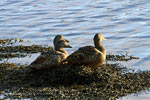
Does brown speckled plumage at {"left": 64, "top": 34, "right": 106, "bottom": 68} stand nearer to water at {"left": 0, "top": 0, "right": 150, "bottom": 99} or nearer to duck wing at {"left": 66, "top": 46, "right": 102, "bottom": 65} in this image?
duck wing at {"left": 66, "top": 46, "right": 102, "bottom": 65}

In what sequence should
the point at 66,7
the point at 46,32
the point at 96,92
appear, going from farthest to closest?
the point at 66,7 < the point at 46,32 < the point at 96,92

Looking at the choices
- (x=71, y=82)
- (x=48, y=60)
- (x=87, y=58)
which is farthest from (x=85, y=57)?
(x=48, y=60)

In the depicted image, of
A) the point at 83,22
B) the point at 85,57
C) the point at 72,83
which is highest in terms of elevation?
the point at 85,57

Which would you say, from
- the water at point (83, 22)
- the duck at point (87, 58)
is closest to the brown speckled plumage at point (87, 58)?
the duck at point (87, 58)

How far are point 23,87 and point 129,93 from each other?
2441mm

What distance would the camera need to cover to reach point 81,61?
36.7 ft

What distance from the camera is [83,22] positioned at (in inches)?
769

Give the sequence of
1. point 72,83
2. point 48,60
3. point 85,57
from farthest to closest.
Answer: point 48,60 < point 85,57 < point 72,83

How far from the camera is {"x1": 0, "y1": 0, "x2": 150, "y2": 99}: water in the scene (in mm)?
15531

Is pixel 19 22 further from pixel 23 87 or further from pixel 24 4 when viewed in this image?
pixel 23 87

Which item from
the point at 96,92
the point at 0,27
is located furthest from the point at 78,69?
the point at 0,27

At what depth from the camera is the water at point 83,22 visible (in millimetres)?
15531

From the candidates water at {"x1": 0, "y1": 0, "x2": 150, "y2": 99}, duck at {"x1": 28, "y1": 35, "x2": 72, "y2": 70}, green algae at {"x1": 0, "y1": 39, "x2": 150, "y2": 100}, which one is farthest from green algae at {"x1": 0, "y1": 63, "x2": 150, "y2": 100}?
water at {"x1": 0, "y1": 0, "x2": 150, "y2": 99}

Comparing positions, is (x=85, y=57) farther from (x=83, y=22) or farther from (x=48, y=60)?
(x=83, y=22)
